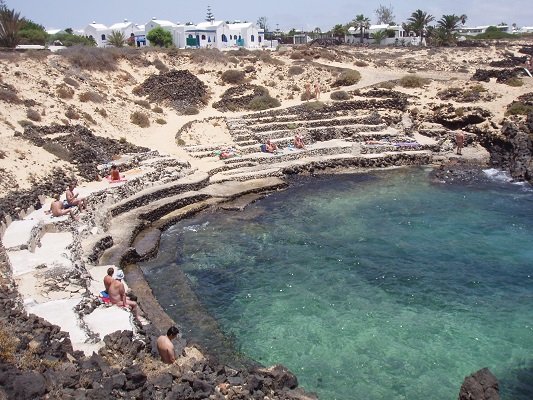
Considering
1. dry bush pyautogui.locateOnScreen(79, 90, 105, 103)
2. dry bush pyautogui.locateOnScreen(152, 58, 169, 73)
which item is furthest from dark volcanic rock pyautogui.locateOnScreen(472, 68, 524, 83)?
dry bush pyautogui.locateOnScreen(79, 90, 105, 103)

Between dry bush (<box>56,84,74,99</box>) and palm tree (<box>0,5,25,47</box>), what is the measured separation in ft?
38.8

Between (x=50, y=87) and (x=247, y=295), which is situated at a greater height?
(x=50, y=87)

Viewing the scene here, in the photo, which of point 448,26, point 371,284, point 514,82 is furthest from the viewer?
point 448,26

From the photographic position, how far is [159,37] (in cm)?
6656

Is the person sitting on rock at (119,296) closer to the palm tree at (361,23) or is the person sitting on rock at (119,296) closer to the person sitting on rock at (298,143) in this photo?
the person sitting on rock at (298,143)

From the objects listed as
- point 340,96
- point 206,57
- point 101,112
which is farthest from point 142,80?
point 340,96

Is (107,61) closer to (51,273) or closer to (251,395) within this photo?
(51,273)

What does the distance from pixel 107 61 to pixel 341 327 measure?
35.4 m

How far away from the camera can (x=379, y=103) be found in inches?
1537

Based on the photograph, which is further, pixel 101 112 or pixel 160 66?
pixel 160 66

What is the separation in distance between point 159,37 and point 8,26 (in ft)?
88.4

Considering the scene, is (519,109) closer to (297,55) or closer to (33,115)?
(297,55)

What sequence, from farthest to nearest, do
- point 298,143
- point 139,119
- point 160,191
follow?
1. point 139,119
2. point 298,143
3. point 160,191

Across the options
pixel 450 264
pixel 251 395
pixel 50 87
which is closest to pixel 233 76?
pixel 50 87
